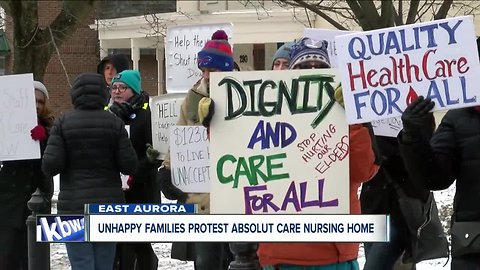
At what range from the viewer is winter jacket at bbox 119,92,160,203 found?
22.2ft

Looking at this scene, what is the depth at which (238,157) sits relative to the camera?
4293mm

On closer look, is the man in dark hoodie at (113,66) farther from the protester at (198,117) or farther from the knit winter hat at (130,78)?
the protester at (198,117)

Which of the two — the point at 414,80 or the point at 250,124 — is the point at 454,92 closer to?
the point at 414,80

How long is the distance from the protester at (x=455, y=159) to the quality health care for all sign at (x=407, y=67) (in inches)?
3.8

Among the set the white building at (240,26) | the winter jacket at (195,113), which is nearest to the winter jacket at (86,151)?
the winter jacket at (195,113)

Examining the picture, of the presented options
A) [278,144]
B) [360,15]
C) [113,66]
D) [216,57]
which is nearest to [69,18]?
[113,66]

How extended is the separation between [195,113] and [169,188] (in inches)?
21.4

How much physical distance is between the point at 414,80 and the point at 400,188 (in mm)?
2040

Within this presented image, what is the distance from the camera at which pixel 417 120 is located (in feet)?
12.2

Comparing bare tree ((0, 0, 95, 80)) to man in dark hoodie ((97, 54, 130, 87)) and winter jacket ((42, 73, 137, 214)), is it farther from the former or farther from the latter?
winter jacket ((42, 73, 137, 214))

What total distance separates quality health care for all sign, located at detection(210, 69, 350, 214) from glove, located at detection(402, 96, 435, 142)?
0.48m

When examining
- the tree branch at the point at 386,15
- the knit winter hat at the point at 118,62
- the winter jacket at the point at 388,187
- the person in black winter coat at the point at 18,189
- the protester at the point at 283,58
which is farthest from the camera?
the tree branch at the point at 386,15

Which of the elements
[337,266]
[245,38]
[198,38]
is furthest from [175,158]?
[245,38]

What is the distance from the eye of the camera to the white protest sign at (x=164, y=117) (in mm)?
6414
